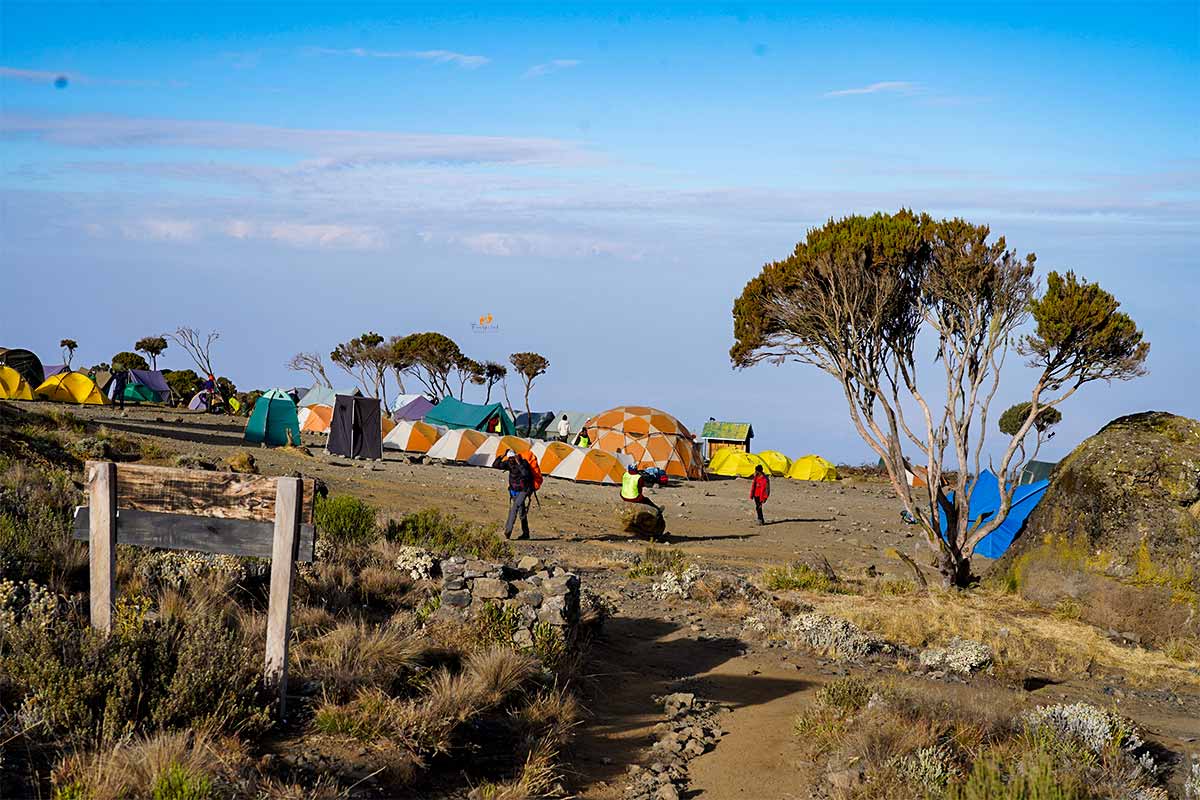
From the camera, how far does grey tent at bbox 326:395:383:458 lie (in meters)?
36.7

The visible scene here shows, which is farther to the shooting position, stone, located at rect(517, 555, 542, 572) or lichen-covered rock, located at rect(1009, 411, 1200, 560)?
lichen-covered rock, located at rect(1009, 411, 1200, 560)

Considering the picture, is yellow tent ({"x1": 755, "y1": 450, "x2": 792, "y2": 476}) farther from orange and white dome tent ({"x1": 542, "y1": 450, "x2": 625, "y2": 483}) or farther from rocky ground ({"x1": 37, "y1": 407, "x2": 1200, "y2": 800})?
rocky ground ({"x1": 37, "y1": 407, "x2": 1200, "y2": 800})

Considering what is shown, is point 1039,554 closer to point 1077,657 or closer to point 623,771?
point 1077,657

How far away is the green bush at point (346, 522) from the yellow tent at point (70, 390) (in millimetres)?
41718

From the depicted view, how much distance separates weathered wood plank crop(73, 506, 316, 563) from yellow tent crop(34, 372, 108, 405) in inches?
1896

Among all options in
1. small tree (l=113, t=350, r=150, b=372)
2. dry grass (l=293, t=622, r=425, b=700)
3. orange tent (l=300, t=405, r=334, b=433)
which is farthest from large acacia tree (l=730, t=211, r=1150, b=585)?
small tree (l=113, t=350, r=150, b=372)

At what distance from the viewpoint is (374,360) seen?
82.7 metres

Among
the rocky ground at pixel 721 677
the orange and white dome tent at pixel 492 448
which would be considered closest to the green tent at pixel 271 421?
the orange and white dome tent at pixel 492 448

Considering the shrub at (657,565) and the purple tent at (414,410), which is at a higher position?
the purple tent at (414,410)

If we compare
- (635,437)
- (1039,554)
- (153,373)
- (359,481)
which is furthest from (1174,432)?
(153,373)

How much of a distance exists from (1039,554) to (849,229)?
710cm

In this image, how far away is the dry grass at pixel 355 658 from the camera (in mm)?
7299

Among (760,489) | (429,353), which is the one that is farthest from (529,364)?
(760,489)

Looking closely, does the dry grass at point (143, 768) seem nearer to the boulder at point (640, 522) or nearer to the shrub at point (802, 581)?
the shrub at point (802, 581)
